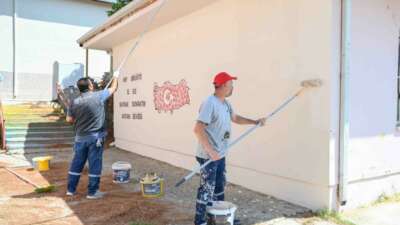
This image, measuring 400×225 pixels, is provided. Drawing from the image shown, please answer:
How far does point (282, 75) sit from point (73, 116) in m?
3.04

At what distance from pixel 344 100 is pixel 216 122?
5.75 ft

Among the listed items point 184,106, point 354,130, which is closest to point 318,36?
point 354,130

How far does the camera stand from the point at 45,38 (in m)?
16.5

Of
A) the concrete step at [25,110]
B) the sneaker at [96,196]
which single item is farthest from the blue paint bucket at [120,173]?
the concrete step at [25,110]

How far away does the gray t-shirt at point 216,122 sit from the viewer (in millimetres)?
3748

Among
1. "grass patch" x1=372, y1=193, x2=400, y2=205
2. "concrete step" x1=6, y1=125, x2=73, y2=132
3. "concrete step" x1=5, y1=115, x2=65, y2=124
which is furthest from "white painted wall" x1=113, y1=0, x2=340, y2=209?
"concrete step" x1=5, y1=115, x2=65, y2=124

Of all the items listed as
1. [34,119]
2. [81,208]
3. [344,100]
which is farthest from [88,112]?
[34,119]

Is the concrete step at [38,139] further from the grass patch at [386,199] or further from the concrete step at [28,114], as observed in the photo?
the grass patch at [386,199]

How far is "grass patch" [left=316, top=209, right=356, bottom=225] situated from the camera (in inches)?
172

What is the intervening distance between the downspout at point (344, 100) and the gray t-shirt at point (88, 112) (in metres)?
3.23

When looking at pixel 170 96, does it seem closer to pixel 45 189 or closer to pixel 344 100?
pixel 45 189

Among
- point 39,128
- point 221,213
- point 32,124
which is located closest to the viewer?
point 221,213

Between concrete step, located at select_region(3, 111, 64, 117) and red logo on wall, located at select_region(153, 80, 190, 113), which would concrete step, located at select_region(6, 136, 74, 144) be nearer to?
concrete step, located at select_region(3, 111, 64, 117)

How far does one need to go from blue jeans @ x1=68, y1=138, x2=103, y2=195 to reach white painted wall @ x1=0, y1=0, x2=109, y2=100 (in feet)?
39.5
